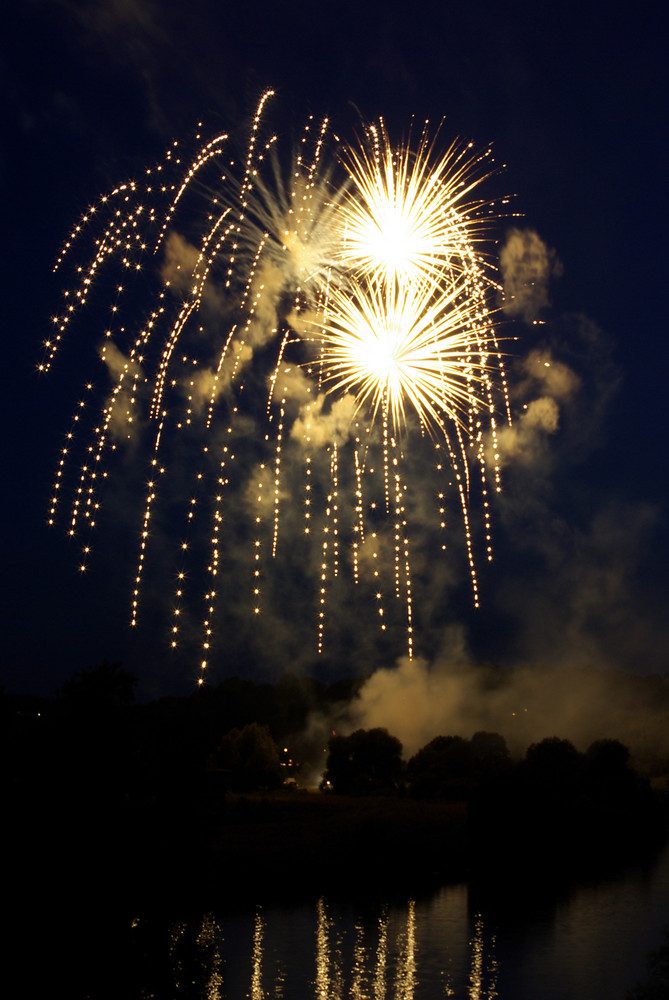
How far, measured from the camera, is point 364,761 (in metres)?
44.9

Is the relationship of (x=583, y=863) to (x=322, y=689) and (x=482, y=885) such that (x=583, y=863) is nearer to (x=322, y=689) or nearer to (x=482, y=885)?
(x=482, y=885)

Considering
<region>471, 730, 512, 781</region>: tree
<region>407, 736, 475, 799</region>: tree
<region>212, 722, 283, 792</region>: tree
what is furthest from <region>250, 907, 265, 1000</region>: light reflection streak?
<region>212, 722, 283, 792</region>: tree

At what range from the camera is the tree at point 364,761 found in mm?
44375

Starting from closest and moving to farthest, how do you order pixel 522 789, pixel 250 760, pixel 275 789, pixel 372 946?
pixel 372 946 → pixel 522 789 → pixel 250 760 → pixel 275 789

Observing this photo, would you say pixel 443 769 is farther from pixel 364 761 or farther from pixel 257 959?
pixel 257 959

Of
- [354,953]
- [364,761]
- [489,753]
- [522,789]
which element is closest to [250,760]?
[364,761]

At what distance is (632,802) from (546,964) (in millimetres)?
19309

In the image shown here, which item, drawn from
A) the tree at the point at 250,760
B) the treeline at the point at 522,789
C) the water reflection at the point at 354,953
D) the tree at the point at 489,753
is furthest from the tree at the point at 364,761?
the water reflection at the point at 354,953

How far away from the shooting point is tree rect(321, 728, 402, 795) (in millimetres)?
44375

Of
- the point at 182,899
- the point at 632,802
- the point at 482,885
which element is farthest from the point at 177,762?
the point at 632,802

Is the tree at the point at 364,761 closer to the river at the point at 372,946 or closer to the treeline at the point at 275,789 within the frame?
the treeline at the point at 275,789

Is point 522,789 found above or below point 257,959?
above

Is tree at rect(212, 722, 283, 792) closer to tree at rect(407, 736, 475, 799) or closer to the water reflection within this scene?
tree at rect(407, 736, 475, 799)

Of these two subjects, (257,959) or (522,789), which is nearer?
(257,959)
